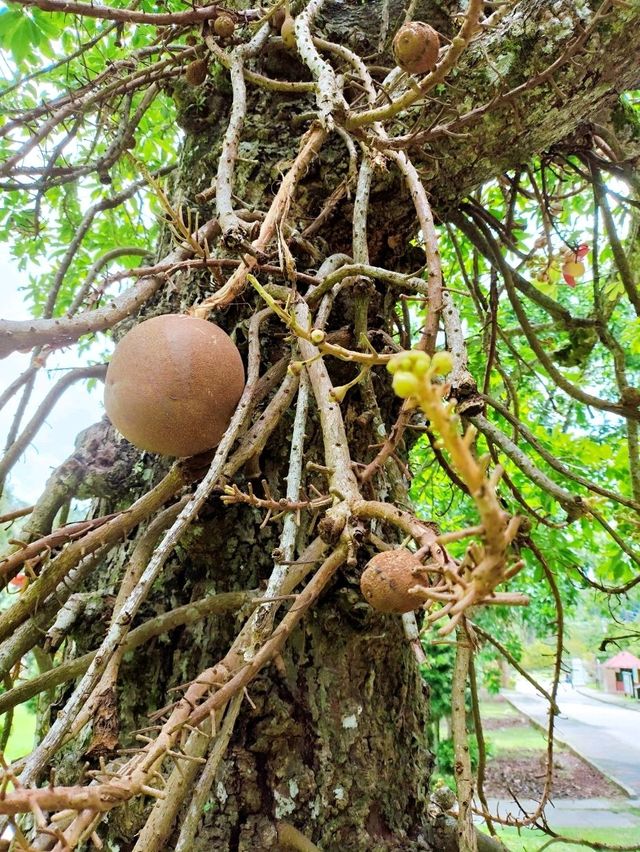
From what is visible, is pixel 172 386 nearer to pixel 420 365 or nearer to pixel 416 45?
pixel 416 45

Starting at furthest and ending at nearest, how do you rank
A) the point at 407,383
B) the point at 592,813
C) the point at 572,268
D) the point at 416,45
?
1. the point at 592,813
2. the point at 572,268
3. the point at 416,45
4. the point at 407,383

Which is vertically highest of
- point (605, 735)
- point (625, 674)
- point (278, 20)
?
point (278, 20)

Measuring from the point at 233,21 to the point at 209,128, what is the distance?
12.3 inches

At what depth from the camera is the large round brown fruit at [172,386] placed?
3.19 ft

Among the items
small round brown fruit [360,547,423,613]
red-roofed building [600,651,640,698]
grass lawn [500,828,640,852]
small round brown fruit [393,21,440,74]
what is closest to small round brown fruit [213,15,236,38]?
small round brown fruit [393,21,440,74]

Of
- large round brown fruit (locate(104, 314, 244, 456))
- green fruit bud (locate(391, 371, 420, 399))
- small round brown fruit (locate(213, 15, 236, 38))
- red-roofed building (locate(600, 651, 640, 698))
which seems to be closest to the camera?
green fruit bud (locate(391, 371, 420, 399))

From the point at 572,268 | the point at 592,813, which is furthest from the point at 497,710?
the point at 572,268

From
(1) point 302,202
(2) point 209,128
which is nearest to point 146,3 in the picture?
(2) point 209,128

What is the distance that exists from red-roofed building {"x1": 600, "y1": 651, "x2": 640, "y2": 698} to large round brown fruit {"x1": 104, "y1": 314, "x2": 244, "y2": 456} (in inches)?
501

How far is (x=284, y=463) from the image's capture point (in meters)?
1.27

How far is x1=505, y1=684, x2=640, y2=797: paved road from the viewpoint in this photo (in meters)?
7.42

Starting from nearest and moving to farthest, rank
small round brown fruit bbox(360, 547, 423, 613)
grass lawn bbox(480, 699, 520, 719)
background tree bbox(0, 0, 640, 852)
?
small round brown fruit bbox(360, 547, 423, 613)
background tree bbox(0, 0, 640, 852)
grass lawn bbox(480, 699, 520, 719)

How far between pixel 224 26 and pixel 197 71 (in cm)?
16

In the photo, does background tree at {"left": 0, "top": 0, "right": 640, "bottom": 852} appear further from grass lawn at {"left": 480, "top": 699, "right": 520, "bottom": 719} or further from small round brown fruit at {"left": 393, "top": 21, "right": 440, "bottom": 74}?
grass lawn at {"left": 480, "top": 699, "right": 520, "bottom": 719}
